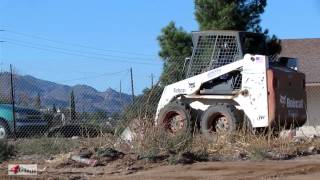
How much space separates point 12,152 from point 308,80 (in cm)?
1615

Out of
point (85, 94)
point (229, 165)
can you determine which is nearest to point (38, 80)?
point (85, 94)

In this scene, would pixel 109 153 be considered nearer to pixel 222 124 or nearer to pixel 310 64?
pixel 222 124

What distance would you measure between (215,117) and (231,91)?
77 centimetres

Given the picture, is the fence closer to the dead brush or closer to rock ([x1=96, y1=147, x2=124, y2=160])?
the dead brush

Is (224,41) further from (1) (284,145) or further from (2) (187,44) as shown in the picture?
(2) (187,44)

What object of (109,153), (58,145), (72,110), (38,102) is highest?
(38,102)

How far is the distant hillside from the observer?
2067cm

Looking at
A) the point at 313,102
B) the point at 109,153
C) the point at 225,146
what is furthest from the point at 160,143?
the point at 313,102

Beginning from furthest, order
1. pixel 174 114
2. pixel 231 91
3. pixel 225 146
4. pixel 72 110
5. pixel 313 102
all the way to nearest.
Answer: pixel 313 102, pixel 72 110, pixel 174 114, pixel 231 91, pixel 225 146

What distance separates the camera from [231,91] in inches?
641

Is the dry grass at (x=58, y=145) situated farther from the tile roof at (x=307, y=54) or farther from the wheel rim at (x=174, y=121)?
the tile roof at (x=307, y=54)

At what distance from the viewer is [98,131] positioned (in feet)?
50.6

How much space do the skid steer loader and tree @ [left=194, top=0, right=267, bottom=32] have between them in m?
5.52

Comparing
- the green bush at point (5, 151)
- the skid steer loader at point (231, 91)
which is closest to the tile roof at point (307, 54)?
the skid steer loader at point (231, 91)
